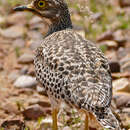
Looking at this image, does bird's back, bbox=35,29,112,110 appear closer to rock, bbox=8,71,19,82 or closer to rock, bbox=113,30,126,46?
rock, bbox=8,71,19,82

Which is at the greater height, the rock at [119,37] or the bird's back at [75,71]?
the bird's back at [75,71]

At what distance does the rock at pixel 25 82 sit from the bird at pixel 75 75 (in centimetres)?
186

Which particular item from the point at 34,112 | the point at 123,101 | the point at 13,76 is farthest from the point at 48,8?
the point at 13,76

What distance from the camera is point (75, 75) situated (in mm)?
5238

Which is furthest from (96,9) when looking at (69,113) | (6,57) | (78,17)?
(69,113)

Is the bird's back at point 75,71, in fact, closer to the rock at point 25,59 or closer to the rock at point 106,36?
the rock at point 25,59

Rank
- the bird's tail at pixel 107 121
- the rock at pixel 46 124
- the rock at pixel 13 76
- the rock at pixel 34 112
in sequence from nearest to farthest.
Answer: the bird's tail at pixel 107 121 → the rock at pixel 46 124 → the rock at pixel 34 112 → the rock at pixel 13 76

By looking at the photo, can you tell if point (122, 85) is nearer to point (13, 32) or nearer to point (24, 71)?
point (24, 71)

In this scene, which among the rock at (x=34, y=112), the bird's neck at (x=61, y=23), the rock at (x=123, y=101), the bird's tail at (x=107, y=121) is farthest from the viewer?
the rock at (x=123, y=101)

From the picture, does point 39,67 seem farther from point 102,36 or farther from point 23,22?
point 23,22

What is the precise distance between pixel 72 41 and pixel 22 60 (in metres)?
3.32

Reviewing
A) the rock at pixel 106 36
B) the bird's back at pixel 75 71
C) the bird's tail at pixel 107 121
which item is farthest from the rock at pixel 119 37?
the bird's tail at pixel 107 121

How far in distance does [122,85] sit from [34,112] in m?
1.61

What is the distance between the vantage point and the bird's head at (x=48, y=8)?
→ 664 cm
